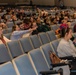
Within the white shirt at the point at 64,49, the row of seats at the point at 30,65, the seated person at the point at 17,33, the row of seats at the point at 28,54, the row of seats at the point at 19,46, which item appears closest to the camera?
the row of seats at the point at 30,65

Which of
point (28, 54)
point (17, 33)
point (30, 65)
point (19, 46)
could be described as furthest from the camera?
point (17, 33)

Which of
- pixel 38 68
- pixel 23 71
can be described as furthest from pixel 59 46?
pixel 23 71

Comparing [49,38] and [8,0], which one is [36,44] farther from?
[8,0]

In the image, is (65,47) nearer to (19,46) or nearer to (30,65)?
(19,46)

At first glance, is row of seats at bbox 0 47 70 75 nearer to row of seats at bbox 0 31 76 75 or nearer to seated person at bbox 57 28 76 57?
row of seats at bbox 0 31 76 75

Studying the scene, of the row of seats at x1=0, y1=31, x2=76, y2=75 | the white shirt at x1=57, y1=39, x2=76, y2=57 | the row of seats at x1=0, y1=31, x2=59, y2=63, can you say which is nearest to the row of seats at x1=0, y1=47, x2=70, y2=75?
the row of seats at x1=0, y1=31, x2=76, y2=75

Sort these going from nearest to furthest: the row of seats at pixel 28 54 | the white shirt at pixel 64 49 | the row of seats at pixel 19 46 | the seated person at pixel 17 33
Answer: the row of seats at pixel 28 54, the row of seats at pixel 19 46, the white shirt at pixel 64 49, the seated person at pixel 17 33

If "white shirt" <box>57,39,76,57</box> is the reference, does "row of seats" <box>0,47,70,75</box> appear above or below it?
above

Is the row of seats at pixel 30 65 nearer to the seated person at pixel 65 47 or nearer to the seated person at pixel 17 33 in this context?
the seated person at pixel 65 47

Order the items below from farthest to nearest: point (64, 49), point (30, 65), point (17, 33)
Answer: point (17, 33)
point (64, 49)
point (30, 65)

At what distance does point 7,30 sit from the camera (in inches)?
316

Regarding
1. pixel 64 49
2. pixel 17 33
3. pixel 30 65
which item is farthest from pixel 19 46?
pixel 30 65

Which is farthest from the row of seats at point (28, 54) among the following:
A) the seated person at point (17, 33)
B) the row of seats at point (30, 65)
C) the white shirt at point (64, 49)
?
the seated person at point (17, 33)

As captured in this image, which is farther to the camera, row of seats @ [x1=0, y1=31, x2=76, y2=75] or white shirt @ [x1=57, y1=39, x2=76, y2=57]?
A: white shirt @ [x1=57, y1=39, x2=76, y2=57]
